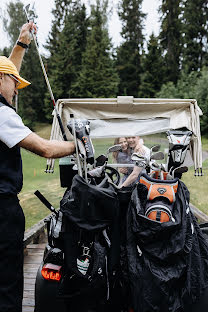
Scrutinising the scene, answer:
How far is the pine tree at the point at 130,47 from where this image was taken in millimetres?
35031

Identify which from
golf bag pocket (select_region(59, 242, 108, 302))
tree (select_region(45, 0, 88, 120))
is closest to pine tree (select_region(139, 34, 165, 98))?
tree (select_region(45, 0, 88, 120))

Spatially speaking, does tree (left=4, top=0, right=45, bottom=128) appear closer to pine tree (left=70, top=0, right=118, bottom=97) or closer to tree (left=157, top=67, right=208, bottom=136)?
pine tree (left=70, top=0, right=118, bottom=97)

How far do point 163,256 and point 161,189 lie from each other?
43 cm

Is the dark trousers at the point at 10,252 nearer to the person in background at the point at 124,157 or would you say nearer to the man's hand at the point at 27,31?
the man's hand at the point at 27,31

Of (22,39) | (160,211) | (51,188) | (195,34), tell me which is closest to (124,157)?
(22,39)

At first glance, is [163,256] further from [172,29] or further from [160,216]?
[172,29]

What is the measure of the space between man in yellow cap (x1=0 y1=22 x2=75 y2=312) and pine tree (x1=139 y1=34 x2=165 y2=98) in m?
29.6

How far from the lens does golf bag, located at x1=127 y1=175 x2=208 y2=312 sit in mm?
1756

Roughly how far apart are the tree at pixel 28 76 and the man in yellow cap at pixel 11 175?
28.6 meters

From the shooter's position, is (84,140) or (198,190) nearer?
(84,140)

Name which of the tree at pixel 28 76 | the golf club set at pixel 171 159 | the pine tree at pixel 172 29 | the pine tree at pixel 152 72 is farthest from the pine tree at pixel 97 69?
the golf club set at pixel 171 159

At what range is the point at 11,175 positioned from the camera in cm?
201

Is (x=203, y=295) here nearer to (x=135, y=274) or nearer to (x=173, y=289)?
(x=173, y=289)

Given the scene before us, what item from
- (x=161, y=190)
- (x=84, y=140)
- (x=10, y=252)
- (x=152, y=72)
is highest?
(x=152, y=72)
